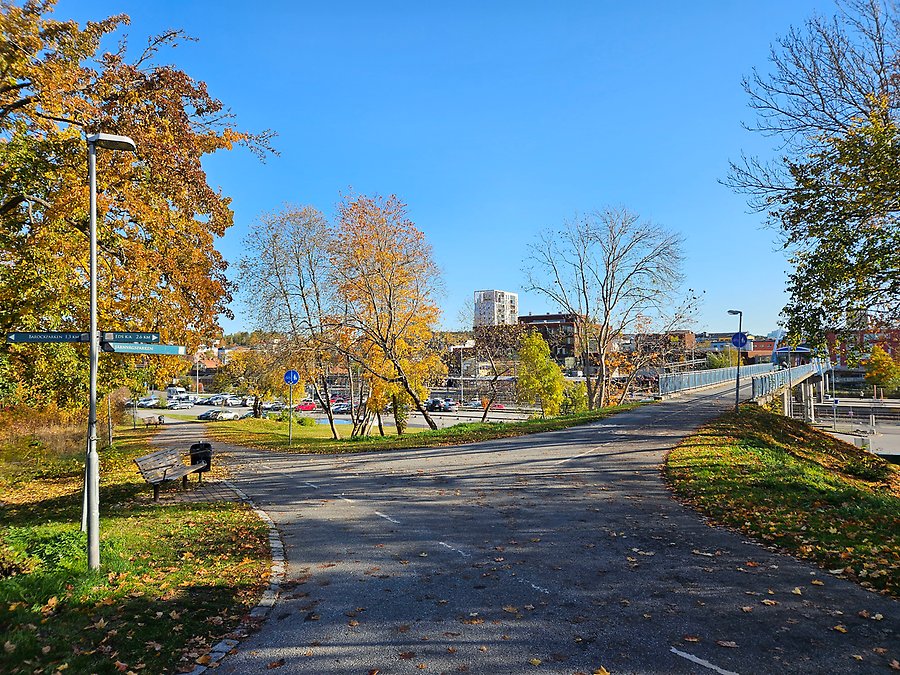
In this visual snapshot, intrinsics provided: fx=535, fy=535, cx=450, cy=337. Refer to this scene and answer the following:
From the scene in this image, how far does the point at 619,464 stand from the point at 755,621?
8.34 meters

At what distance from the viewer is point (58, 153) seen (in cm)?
1139

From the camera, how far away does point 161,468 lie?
441 inches

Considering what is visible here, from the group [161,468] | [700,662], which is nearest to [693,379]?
[161,468]

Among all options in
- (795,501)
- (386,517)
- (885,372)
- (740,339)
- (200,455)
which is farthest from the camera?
(885,372)

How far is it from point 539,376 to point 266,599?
97.5 feet

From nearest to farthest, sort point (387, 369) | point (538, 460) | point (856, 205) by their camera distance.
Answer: point (856, 205) < point (538, 460) < point (387, 369)

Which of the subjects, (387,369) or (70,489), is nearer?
(70,489)

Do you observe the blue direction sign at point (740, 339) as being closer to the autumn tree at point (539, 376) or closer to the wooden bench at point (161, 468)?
the autumn tree at point (539, 376)

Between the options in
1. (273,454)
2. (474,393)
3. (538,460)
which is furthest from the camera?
(474,393)

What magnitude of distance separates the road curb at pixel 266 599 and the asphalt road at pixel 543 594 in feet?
0.36

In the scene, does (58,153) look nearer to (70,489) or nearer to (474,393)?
(70,489)

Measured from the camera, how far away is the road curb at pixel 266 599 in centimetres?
451

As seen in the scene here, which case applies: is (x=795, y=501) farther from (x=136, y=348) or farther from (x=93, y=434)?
(x=93, y=434)

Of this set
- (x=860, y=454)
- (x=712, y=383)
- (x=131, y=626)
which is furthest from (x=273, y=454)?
(x=712, y=383)
